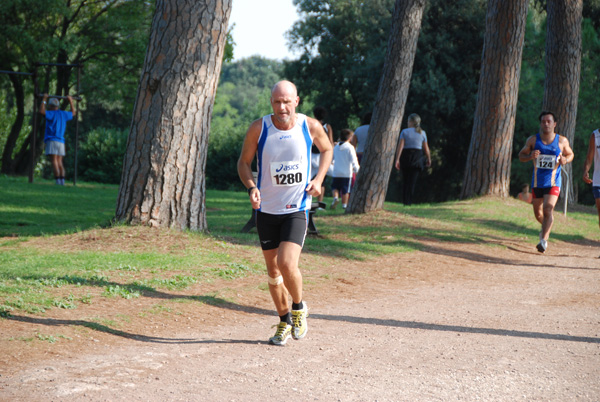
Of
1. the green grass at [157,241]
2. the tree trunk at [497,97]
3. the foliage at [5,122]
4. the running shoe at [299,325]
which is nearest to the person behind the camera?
the running shoe at [299,325]

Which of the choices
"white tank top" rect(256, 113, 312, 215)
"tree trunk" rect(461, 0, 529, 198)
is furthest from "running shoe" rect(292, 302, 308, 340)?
"tree trunk" rect(461, 0, 529, 198)

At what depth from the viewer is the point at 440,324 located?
21.0ft

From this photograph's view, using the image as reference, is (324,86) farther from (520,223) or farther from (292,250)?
(292,250)

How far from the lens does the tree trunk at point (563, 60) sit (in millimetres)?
17766

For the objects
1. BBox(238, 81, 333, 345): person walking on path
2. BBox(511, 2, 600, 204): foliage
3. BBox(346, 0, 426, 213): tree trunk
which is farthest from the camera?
BBox(511, 2, 600, 204): foliage

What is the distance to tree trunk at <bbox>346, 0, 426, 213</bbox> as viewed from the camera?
1359cm

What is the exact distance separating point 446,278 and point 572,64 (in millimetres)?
10996

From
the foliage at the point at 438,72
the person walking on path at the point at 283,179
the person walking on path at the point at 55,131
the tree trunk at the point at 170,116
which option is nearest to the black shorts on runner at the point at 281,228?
the person walking on path at the point at 283,179

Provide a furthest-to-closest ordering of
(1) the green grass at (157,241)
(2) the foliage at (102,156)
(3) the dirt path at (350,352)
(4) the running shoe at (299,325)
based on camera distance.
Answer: (2) the foliage at (102,156) < (1) the green grass at (157,241) < (4) the running shoe at (299,325) < (3) the dirt path at (350,352)

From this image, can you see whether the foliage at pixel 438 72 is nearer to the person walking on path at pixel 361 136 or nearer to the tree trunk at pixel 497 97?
the tree trunk at pixel 497 97

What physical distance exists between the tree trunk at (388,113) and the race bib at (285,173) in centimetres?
810

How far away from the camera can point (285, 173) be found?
18.1 ft

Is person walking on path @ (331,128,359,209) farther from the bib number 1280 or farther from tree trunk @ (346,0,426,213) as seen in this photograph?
the bib number 1280

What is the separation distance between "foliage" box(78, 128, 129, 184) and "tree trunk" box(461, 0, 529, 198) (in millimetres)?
23901
